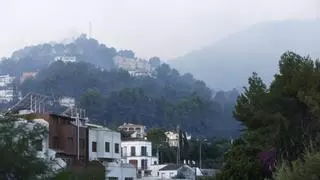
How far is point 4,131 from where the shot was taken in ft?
105

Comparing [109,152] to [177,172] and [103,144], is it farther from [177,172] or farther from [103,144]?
[177,172]

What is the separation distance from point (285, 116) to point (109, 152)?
34556mm

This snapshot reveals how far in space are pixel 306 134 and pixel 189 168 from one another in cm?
6300

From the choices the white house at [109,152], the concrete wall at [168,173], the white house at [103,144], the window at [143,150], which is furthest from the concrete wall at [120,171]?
the window at [143,150]

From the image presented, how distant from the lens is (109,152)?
72.9 m

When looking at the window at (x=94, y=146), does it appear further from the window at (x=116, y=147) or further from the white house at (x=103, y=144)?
the window at (x=116, y=147)

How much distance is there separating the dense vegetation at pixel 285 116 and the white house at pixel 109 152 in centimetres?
2607

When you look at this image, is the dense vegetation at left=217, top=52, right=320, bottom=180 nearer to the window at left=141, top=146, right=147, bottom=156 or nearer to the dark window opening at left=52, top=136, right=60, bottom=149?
the dark window opening at left=52, top=136, right=60, bottom=149

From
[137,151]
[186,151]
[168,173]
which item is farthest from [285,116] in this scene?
[186,151]

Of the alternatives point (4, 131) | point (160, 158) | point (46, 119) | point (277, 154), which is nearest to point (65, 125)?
point (46, 119)

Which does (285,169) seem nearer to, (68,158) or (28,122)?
(28,122)

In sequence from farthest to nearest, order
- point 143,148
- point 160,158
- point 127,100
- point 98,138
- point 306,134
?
point 127,100, point 160,158, point 143,148, point 98,138, point 306,134

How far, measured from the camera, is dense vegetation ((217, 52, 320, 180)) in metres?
38.4

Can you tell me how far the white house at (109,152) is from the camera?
70125 mm
